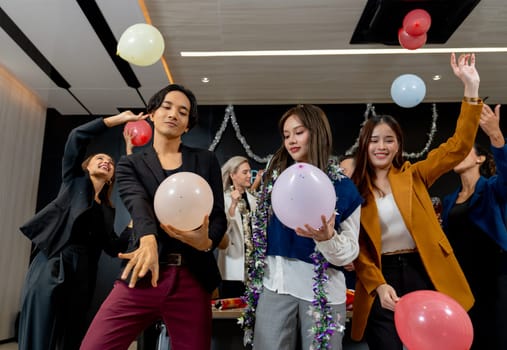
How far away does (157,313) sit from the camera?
123 cm

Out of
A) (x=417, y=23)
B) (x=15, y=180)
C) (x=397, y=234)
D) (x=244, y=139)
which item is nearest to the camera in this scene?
(x=397, y=234)

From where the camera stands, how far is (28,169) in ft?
16.0

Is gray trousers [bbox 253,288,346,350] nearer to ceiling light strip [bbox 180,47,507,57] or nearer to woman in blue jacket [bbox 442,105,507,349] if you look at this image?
woman in blue jacket [bbox 442,105,507,349]

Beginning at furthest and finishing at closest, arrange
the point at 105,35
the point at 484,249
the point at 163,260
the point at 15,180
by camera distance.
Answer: the point at 15,180 → the point at 105,35 → the point at 484,249 → the point at 163,260

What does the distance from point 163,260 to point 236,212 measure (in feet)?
7.03

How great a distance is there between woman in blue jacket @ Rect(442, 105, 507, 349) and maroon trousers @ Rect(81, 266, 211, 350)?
1659 millimetres

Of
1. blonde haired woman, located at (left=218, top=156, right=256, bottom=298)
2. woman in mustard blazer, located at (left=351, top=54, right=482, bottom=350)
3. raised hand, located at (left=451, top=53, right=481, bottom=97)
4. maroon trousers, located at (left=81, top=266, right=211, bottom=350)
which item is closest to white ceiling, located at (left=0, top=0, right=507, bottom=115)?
blonde haired woman, located at (left=218, top=156, right=256, bottom=298)

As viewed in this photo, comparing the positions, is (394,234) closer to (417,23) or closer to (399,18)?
(417,23)

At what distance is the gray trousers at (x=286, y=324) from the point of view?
1.25m

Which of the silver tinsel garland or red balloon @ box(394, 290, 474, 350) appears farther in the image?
the silver tinsel garland

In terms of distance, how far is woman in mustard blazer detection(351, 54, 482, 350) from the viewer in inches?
58.9

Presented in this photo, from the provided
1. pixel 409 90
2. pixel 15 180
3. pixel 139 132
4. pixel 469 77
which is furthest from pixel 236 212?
pixel 15 180

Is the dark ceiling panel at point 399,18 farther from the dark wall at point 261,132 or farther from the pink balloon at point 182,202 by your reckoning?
the pink balloon at point 182,202

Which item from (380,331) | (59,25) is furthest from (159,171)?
(59,25)
